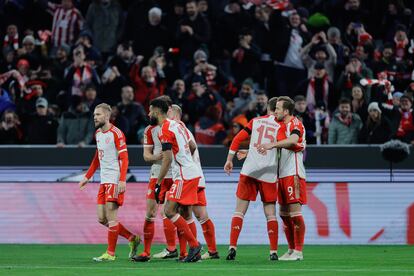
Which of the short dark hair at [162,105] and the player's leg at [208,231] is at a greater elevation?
the short dark hair at [162,105]

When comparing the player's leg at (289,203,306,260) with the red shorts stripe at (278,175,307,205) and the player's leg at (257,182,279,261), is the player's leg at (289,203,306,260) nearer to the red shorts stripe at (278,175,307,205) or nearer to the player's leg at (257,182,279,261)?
the red shorts stripe at (278,175,307,205)

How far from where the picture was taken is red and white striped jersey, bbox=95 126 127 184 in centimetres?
1476

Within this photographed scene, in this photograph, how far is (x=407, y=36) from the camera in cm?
2238

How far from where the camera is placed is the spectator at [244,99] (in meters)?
21.3

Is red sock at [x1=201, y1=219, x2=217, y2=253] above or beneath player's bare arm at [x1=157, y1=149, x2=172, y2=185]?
beneath

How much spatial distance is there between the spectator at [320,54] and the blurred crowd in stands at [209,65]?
24 mm

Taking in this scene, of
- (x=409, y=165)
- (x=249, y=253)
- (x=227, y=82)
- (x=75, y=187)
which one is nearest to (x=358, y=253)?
(x=249, y=253)

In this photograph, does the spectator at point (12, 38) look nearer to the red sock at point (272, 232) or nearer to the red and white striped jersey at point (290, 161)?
the red and white striped jersey at point (290, 161)

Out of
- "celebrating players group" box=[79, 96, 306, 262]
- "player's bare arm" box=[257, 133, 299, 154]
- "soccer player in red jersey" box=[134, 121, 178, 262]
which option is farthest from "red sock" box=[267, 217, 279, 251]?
"soccer player in red jersey" box=[134, 121, 178, 262]

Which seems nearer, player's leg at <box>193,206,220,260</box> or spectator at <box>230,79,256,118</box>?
player's leg at <box>193,206,220,260</box>

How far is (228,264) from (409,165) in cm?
610

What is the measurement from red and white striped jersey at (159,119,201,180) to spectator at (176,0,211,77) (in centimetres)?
915

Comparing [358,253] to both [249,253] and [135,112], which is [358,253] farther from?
[135,112]

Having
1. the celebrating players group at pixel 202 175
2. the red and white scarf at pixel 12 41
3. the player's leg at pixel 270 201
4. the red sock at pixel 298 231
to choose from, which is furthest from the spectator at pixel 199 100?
the red sock at pixel 298 231
